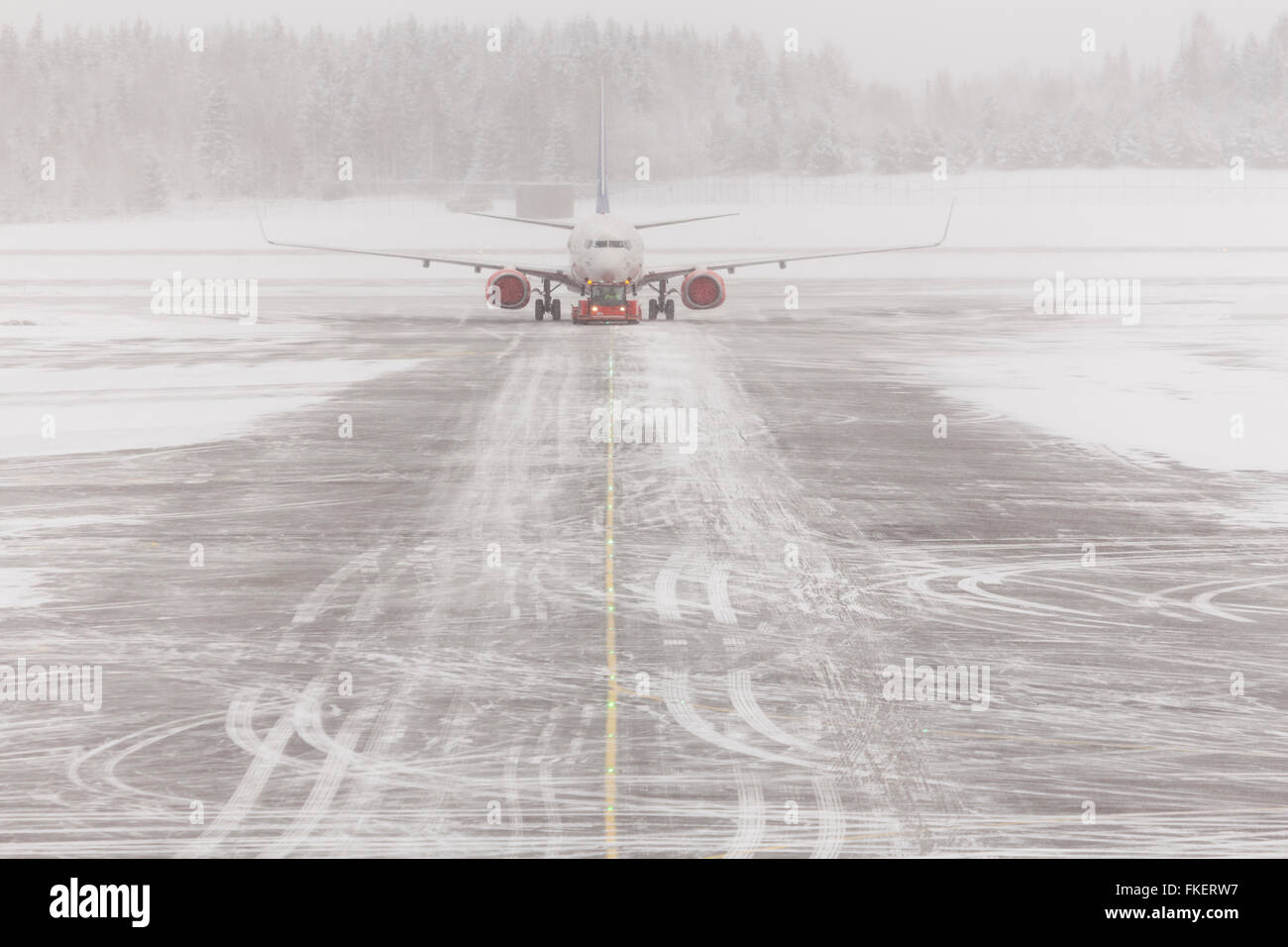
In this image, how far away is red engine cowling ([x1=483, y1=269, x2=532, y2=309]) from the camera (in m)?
59.3

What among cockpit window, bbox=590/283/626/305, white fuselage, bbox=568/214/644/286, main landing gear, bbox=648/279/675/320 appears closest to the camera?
white fuselage, bbox=568/214/644/286

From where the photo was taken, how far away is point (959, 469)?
29.0 metres

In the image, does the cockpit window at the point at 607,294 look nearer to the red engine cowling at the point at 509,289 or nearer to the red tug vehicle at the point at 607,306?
the red tug vehicle at the point at 607,306

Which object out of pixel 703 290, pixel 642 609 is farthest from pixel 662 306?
pixel 642 609

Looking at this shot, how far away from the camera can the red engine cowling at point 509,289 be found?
59.3 meters

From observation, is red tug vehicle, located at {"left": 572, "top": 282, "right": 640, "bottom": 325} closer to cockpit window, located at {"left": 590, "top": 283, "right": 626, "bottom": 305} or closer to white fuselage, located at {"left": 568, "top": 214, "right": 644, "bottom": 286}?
cockpit window, located at {"left": 590, "top": 283, "right": 626, "bottom": 305}

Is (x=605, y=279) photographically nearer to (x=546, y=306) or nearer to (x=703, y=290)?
(x=546, y=306)

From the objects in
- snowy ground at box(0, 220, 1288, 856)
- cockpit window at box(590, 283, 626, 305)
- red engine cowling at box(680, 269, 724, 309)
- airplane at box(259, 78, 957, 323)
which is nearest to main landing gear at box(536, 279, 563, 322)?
airplane at box(259, 78, 957, 323)

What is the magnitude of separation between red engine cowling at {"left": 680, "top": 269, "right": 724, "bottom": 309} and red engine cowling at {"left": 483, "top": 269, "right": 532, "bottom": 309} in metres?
6.37

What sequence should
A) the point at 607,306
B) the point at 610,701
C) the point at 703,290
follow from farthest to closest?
the point at 703,290 < the point at 607,306 < the point at 610,701

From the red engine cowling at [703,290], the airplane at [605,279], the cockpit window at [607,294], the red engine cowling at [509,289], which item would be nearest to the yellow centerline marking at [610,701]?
the airplane at [605,279]

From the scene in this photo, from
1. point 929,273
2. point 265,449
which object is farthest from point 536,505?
point 929,273

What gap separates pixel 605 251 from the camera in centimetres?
5581

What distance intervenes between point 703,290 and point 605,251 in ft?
19.1
